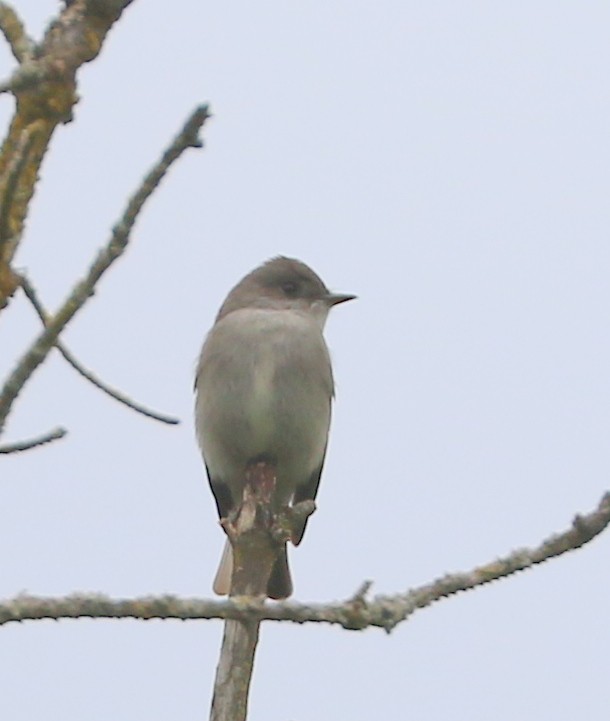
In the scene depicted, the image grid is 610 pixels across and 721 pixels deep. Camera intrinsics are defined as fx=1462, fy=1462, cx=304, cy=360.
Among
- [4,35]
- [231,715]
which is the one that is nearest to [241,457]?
A: [231,715]

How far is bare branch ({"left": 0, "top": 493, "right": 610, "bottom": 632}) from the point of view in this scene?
107 inches

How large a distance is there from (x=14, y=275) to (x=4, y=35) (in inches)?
29.7

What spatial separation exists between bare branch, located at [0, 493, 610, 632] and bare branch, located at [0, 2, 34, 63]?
1.29m

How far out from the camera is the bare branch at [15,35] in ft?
10.9

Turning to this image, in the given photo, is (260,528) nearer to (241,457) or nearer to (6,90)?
(241,457)

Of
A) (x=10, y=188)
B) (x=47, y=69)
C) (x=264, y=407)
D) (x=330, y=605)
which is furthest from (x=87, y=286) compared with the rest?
(x=264, y=407)

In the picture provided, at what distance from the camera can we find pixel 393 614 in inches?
118

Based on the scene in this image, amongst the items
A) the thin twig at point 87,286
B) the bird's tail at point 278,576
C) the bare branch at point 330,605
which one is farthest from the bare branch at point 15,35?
the bird's tail at point 278,576

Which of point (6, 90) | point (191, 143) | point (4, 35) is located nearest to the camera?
point (191, 143)

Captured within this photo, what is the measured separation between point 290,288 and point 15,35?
224 inches

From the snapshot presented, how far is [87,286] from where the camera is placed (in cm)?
246

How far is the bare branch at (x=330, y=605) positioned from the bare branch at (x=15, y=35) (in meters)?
1.29

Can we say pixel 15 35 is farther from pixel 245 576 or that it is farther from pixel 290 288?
pixel 290 288

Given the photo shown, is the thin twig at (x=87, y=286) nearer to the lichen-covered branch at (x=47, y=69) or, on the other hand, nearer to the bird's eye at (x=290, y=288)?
the lichen-covered branch at (x=47, y=69)
